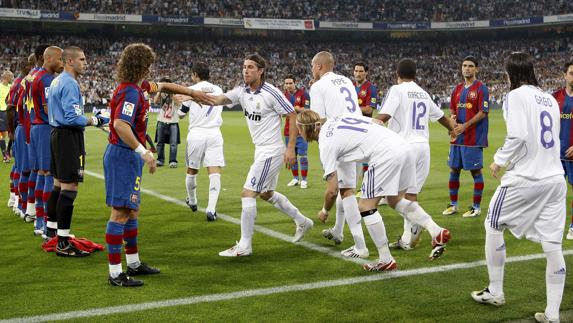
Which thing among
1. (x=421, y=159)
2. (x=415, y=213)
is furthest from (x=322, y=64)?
(x=415, y=213)

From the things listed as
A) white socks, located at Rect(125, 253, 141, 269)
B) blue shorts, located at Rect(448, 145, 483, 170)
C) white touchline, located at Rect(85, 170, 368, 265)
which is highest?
blue shorts, located at Rect(448, 145, 483, 170)

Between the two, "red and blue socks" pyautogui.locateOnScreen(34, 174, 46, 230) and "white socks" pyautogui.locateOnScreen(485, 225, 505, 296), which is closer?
"white socks" pyautogui.locateOnScreen(485, 225, 505, 296)

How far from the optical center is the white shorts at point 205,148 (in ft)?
31.8

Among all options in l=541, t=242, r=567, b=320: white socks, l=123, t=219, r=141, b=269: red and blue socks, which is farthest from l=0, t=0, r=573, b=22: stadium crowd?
l=541, t=242, r=567, b=320: white socks

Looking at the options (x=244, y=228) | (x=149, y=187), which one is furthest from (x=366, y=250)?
(x=149, y=187)

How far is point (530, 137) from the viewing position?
4867mm

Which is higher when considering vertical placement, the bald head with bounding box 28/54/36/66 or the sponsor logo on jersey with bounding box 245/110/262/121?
the bald head with bounding box 28/54/36/66

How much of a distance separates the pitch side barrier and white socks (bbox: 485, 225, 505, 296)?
54.2m

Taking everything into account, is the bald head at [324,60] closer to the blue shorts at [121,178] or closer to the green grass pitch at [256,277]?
the green grass pitch at [256,277]

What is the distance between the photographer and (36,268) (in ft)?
21.9

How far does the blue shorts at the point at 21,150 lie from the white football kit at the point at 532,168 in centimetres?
711

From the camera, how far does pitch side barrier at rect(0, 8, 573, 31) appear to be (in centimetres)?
5357

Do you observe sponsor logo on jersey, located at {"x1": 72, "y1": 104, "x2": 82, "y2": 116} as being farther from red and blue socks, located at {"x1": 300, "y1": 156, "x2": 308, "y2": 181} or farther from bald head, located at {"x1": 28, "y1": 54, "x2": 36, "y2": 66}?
red and blue socks, located at {"x1": 300, "y1": 156, "x2": 308, "y2": 181}

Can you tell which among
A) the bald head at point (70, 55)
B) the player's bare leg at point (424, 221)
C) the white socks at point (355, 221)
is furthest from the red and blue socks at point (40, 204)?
the player's bare leg at point (424, 221)
